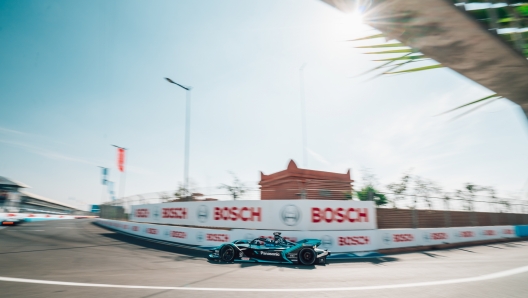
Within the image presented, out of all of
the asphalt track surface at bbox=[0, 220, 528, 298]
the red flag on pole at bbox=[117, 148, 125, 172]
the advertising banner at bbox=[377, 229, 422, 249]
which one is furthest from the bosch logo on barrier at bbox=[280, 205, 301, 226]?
the red flag on pole at bbox=[117, 148, 125, 172]

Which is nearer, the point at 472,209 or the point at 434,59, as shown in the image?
the point at 434,59

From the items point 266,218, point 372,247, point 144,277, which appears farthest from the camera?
point 266,218

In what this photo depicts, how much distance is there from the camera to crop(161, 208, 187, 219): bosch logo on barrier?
1623 cm

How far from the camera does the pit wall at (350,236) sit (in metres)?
12.2

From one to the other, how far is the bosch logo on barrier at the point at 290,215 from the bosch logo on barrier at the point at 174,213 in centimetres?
660

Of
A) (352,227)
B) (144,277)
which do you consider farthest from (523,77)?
(352,227)

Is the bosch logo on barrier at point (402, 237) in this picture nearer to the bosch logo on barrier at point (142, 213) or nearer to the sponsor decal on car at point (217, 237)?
the sponsor decal on car at point (217, 237)

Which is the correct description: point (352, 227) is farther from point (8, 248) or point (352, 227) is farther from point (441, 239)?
point (8, 248)

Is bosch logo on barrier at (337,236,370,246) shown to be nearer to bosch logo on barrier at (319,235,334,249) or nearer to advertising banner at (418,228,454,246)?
→ bosch logo on barrier at (319,235,334,249)

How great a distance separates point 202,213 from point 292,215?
5544 millimetres

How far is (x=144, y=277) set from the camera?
21.5ft

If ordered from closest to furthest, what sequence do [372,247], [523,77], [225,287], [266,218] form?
1. [523,77]
2. [225,287]
3. [372,247]
4. [266,218]

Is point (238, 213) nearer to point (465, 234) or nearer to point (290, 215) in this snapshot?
point (290, 215)

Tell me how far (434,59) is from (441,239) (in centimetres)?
1708
